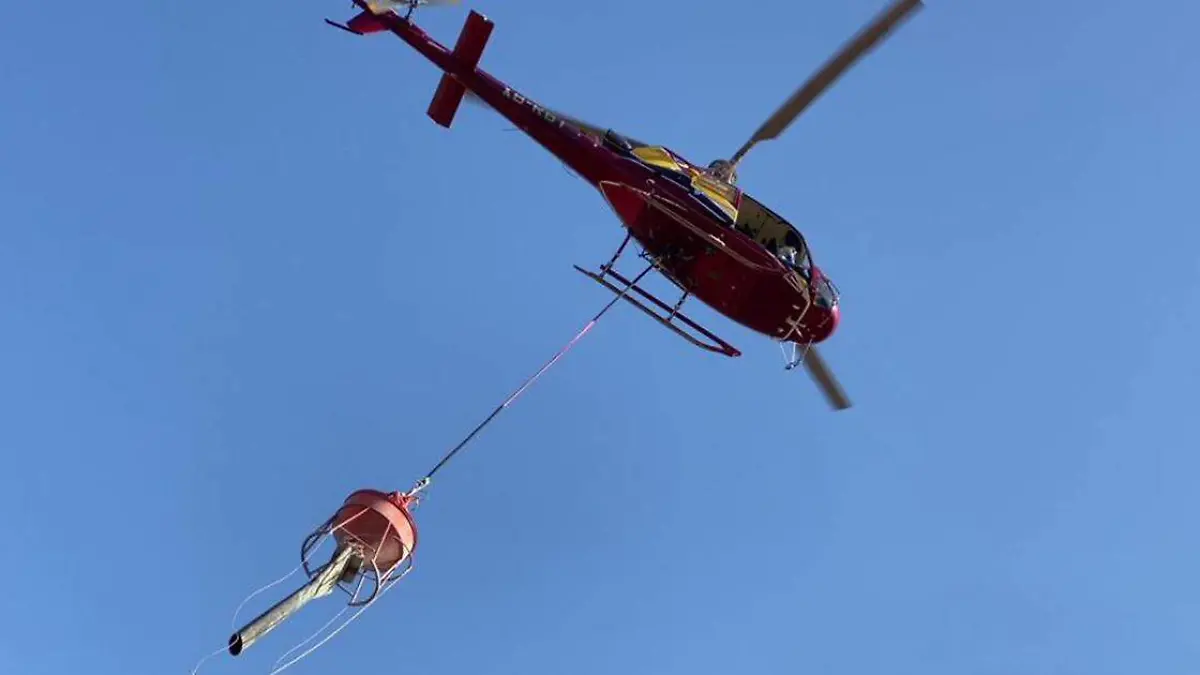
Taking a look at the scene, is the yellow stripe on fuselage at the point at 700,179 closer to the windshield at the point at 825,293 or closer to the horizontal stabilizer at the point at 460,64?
the windshield at the point at 825,293

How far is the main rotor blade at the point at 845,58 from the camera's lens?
71.9 feet

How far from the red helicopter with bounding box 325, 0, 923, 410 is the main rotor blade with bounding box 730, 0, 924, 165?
18mm

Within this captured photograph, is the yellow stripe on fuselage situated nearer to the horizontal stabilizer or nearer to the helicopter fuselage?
the helicopter fuselage

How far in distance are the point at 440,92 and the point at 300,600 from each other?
11.7 m

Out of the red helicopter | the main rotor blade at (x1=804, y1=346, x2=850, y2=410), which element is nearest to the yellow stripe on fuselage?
the red helicopter

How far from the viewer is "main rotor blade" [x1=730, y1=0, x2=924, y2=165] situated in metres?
21.9

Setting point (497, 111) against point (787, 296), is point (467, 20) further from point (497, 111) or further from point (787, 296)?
point (787, 296)

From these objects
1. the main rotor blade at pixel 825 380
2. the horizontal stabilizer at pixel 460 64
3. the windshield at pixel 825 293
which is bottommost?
the main rotor blade at pixel 825 380

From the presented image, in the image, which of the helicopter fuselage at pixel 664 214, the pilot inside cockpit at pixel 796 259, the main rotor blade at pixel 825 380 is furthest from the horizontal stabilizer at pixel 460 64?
the main rotor blade at pixel 825 380

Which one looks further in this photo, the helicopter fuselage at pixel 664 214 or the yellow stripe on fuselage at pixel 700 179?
the yellow stripe on fuselage at pixel 700 179

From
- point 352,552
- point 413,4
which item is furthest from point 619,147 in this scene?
point 352,552

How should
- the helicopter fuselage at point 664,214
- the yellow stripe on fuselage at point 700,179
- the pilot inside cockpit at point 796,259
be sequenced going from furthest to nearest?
the pilot inside cockpit at point 796,259
the yellow stripe on fuselage at point 700,179
the helicopter fuselage at point 664,214

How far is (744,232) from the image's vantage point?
22.7m

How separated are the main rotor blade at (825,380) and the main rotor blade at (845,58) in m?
4.56
